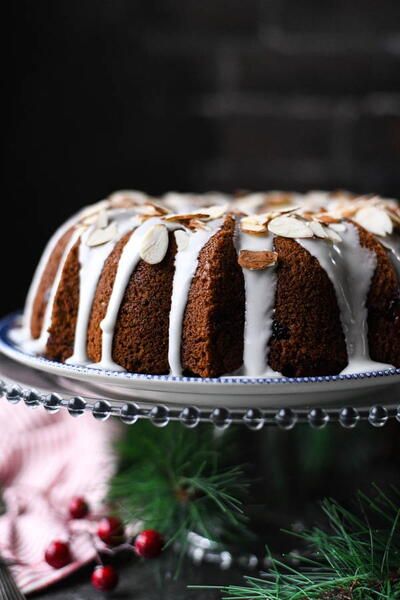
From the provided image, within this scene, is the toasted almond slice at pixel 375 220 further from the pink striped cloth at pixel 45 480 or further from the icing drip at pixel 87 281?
the pink striped cloth at pixel 45 480

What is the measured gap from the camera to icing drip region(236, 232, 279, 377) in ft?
3.82

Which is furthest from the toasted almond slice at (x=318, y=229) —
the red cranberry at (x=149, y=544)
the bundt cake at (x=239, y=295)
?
the red cranberry at (x=149, y=544)

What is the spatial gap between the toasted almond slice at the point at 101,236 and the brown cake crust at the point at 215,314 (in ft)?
0.53

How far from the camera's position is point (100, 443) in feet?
5.33

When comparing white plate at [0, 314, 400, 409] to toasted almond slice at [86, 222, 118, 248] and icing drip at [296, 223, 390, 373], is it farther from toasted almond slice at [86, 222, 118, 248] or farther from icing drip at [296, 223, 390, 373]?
toasted almond slice at [86, 222, 118, 248]

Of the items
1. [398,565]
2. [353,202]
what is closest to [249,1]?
[353,202]

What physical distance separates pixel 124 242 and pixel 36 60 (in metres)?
1.02

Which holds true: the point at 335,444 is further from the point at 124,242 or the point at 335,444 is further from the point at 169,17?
the point at 169,17

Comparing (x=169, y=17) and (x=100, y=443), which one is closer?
(x=100, y=443)

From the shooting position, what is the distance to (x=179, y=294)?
1176 mm

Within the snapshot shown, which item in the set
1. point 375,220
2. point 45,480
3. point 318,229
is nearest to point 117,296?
point 318,229

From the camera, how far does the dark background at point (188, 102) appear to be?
205cm

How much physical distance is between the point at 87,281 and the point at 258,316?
26 centimetres

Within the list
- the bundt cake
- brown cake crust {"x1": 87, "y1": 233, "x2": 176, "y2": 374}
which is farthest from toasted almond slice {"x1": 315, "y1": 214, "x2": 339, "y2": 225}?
brown cake crust {"x1": 87, "y1": 233, "x2": 176, "y2": 374}
